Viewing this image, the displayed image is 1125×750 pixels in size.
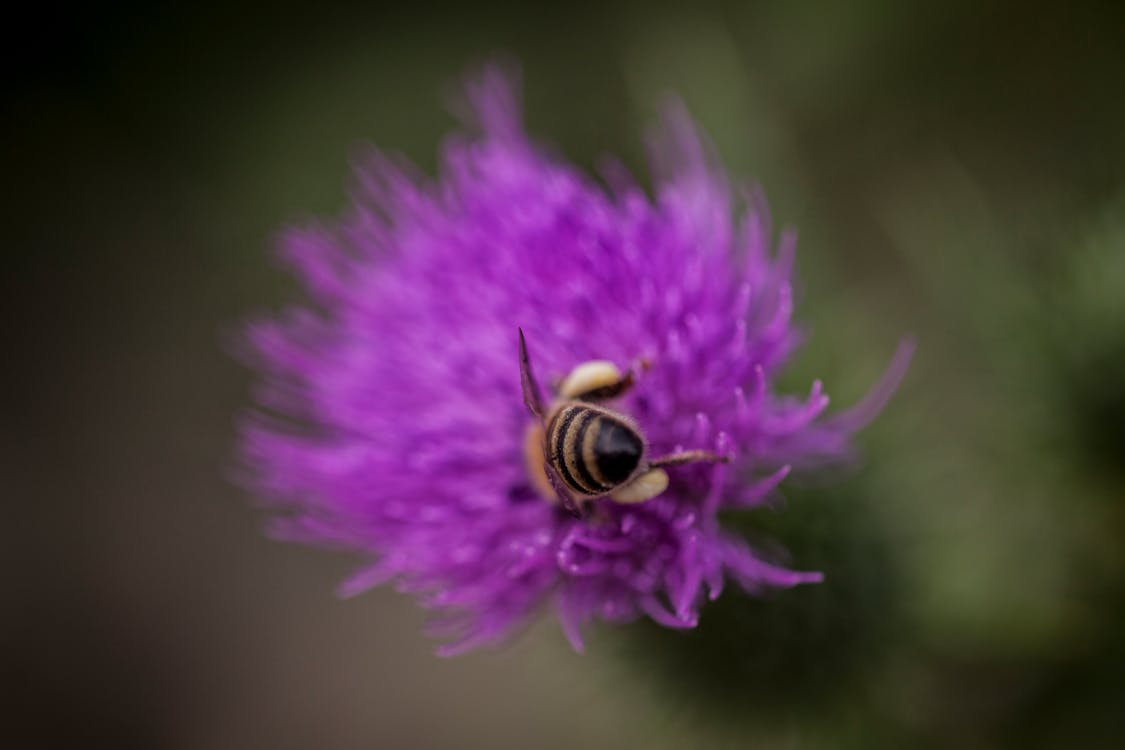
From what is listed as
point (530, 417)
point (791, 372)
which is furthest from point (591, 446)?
point (791, 372)

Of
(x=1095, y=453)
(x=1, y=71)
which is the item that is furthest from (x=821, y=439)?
(x=1, y=71)

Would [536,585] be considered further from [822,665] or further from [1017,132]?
[1017,132]

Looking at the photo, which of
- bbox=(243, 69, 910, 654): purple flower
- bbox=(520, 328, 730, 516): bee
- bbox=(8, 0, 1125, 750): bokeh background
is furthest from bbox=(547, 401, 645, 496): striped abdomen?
bbox=(8, 0, 1125, 750): bokeh background

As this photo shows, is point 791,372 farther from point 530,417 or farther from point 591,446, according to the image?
point 591,446

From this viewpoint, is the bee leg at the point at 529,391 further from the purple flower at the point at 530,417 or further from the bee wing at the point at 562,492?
the purple flower at the point at 530,417

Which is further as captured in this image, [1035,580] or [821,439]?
[1035,580]

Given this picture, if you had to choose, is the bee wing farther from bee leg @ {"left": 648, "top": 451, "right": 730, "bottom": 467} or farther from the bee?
bee leg @ {"left": 648, "top": 451, "right": 730, "bottom": 467}
